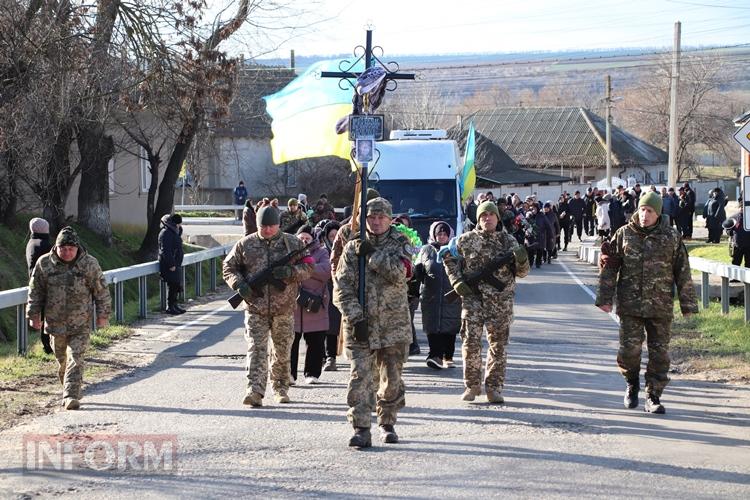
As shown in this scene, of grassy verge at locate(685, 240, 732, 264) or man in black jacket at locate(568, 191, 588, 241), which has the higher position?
man in black jacket at locate(568, 191, 588, 241)

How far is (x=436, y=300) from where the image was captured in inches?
508

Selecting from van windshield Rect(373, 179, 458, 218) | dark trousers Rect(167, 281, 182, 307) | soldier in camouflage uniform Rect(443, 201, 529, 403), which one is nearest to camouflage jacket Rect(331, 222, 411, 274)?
soldier in camouflage uniform Rect(443, 201, 529, 403)

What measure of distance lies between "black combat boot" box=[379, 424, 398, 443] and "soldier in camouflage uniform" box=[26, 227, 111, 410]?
3.26m

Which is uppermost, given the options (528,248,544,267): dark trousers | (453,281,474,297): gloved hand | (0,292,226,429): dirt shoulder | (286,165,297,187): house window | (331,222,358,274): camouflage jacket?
(286,165,297,187): house window

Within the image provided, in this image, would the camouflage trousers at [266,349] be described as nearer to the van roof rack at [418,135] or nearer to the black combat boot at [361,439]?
the black combat boot at [361,439]

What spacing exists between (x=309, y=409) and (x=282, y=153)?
6782mm

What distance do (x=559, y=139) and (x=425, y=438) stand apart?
259ft

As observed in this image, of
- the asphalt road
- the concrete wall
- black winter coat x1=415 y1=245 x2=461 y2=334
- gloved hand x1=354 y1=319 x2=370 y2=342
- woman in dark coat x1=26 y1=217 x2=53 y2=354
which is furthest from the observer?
the concrete wall

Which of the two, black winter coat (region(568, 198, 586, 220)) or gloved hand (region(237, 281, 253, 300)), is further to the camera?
black winter coat (region(568, 198, 586, 220))

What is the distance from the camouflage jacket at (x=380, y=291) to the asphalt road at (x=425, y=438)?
0.85 meters

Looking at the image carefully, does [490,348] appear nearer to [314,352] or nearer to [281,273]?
[281,273]

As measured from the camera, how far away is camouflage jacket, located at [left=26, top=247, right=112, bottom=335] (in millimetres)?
10859

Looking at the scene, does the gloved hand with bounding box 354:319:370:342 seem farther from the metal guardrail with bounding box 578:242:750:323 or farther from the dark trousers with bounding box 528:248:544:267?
the dark trousers with bounding box 528:248:544:267

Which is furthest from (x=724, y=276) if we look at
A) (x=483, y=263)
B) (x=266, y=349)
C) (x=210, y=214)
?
(x=210, y=214)
